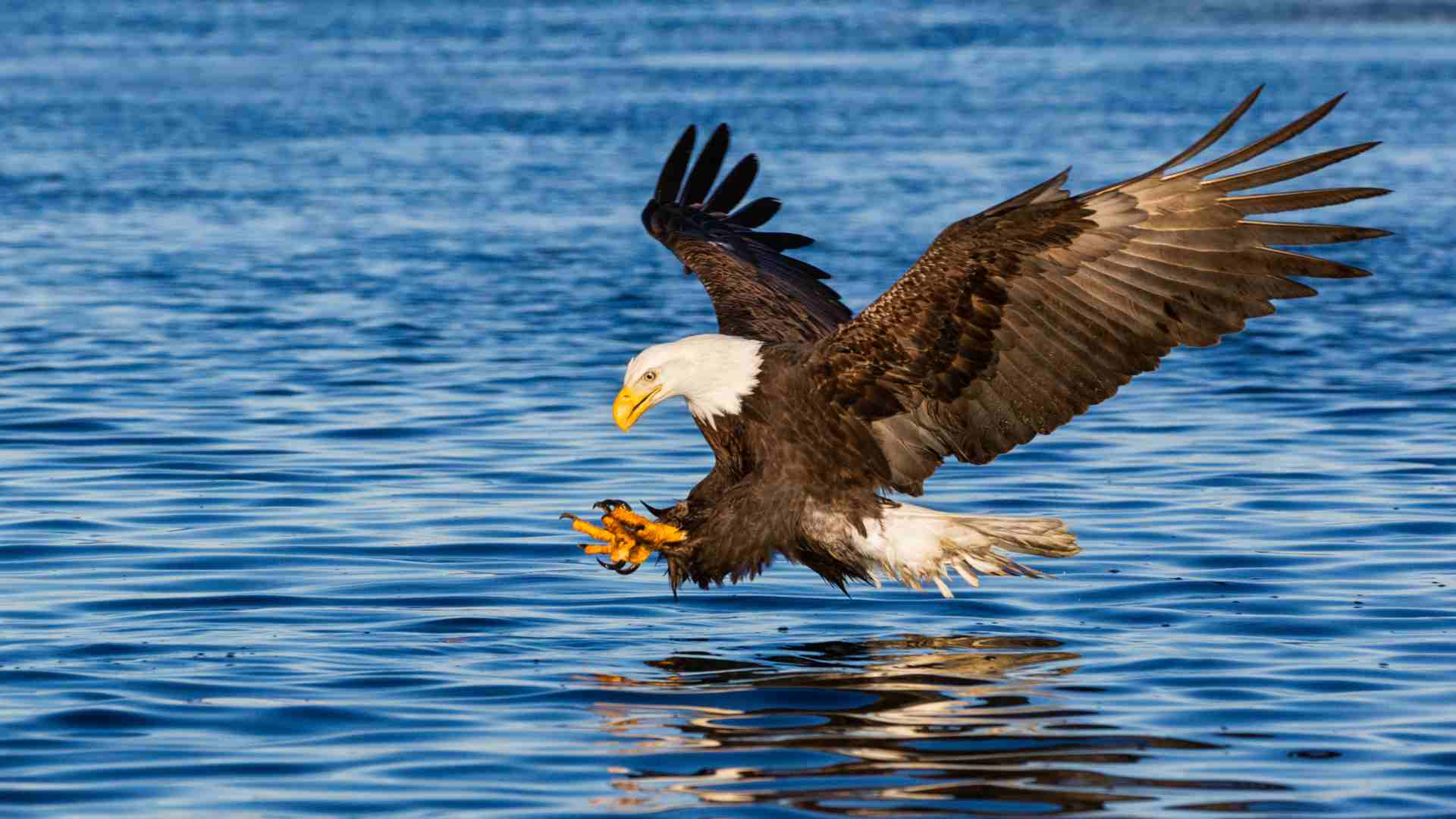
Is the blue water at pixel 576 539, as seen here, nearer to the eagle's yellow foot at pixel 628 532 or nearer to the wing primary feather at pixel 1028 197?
the eagle's yellow foot at pixel 628 532

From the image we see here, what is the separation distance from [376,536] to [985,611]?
2218 millimetres

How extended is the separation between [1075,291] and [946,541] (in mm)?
818

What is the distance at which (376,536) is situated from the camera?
307 inches

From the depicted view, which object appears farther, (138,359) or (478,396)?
(138,359)

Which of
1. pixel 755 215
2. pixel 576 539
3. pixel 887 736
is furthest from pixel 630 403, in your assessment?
pixel 755 215

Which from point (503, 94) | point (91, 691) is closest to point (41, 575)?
point (91, 691)

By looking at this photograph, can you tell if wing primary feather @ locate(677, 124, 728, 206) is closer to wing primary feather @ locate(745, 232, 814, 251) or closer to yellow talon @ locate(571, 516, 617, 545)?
wing primary feather @ locate(745, 232, 814, 251)

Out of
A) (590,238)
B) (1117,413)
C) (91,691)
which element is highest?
(590,238)

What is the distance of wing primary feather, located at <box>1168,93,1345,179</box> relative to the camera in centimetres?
520

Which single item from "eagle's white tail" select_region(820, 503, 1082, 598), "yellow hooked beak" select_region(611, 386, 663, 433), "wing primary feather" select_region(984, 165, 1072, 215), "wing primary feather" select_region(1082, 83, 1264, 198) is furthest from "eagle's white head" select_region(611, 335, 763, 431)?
"wing primary feather" select_region(1082, 83, 1264, 198)

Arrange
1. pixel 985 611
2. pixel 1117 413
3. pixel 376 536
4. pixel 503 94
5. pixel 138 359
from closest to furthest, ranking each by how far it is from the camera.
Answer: pixel 985 611, pixel 376 536, pixel 1117 413, pixel 138 359, pixel 503 94

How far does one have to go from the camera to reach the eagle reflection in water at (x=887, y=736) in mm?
4738

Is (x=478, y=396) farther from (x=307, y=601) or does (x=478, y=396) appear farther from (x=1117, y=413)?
(x=307, y=601)

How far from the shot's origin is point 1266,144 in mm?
5367
